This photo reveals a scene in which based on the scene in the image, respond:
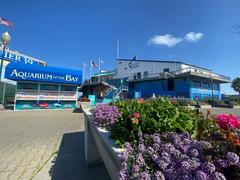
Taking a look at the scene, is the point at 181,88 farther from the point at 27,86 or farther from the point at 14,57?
the point at 14,57

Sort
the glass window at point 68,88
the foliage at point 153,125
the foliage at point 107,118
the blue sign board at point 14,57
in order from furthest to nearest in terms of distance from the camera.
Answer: the blue sign board at point 14,57
the glass window at point 68,88
the foliage at point 107,118
the foliage at point 153,125

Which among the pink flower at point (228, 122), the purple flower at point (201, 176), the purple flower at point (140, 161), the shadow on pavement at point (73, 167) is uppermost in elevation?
the pink flower at point (228, 122)

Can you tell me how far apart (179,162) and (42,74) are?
19.5 metres

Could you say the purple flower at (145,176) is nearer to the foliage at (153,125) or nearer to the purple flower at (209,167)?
the purple flower at (209,167)

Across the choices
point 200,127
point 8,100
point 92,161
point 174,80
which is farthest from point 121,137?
point 174,80

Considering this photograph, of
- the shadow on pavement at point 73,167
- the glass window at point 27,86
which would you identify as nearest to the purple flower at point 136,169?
the shadow on pavement at point 73,167

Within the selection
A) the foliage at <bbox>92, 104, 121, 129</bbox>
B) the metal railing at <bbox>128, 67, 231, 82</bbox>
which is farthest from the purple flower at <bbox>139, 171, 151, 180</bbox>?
the metal railing at <bbox>128, 67, 231, 82</bbox>

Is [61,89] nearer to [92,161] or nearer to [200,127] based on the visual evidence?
[92,161]

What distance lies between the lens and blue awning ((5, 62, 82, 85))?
16.5 m

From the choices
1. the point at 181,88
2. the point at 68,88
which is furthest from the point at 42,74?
the point at 181,88

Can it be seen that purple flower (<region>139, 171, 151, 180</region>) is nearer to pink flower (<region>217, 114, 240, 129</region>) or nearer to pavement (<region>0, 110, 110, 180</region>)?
pink flower (<region>217, 114, 240, 129</region>)

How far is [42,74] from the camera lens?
18016 mm

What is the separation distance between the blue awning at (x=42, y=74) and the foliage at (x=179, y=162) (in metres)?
18.9

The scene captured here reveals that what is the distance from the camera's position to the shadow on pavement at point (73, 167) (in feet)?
11.4
